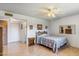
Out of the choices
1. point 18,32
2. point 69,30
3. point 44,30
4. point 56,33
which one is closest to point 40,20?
point 44,30

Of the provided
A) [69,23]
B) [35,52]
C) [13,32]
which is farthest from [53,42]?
[13,32]

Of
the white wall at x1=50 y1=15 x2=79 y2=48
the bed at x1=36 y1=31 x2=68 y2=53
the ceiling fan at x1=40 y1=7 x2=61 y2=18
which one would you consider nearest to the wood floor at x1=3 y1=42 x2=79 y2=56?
the bed at x1=36 y1=31 x2=68 y2=53

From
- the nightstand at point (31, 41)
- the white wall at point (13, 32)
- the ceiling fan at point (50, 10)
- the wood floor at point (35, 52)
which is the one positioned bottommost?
the wood floor at point (35, 52)

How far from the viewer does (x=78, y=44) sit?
4.05m

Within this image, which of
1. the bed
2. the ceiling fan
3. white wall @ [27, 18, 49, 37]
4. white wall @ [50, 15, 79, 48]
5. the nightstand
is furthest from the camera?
the nightstand

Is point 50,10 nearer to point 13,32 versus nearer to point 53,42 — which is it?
point 53,42

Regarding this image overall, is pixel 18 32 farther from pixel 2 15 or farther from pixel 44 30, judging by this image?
pixel 2 15

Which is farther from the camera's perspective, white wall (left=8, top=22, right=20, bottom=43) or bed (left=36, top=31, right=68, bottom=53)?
white wall (left=8, top=22, right=20, bottom=43)

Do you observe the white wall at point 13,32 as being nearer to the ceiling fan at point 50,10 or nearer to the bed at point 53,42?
the bed at point 53,42

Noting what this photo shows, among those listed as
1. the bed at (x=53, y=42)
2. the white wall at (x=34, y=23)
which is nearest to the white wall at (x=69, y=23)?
the bed at (x=53, y=42)

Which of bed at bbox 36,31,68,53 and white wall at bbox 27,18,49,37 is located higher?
white wall at bbox 27,18,49,37

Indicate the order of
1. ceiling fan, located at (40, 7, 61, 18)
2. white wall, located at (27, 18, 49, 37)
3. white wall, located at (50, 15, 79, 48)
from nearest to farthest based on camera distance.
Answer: ceiling fan, located at (40, 7, 61, 18)
white wall, located at (50, 15, 79, 48)
white wall, located at (27, 18, 49, 37)

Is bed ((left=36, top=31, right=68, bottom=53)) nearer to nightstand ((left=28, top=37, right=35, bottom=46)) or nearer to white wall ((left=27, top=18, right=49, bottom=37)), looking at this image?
nightstand ((left=28, top=37, right=35, bottom=46))

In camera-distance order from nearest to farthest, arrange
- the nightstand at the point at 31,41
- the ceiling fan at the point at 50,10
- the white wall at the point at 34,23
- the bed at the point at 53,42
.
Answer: the ceiling fan at the point at 50,10, the bed at the point at 53,42, the white wall at the point at 34,23, the nightstand at the point at 31,41
